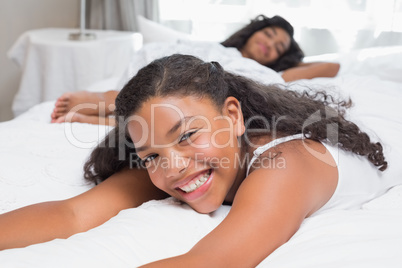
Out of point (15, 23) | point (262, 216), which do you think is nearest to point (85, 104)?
point (262, 216)

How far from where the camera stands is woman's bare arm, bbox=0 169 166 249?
0.93m

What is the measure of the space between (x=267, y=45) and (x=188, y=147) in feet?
5.38

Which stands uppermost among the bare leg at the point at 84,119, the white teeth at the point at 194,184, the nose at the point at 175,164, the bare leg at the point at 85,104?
the nose at the point at 175,164

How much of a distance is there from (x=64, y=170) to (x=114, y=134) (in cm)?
17

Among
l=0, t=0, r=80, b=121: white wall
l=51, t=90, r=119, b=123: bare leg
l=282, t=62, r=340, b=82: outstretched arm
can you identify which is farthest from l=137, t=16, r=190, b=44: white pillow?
l=0, t=0, r=80, b=121: white wall

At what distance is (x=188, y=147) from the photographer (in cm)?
94

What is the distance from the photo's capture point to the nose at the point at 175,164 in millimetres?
933

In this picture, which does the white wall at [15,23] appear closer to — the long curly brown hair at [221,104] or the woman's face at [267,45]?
the woman's face at [267,45]

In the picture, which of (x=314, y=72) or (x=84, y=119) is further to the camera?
(x=314, y=72)

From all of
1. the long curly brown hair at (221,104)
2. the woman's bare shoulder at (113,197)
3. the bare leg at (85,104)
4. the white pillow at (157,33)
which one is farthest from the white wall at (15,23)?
the woman's bare shoulder at (113,197)

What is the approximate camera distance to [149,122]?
3.12 feet

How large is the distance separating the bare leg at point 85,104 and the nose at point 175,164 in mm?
904

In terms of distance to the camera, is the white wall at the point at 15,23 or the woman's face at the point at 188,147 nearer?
the woman's face at the point at 188,147

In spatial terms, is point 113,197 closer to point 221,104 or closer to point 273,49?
point 221,104
